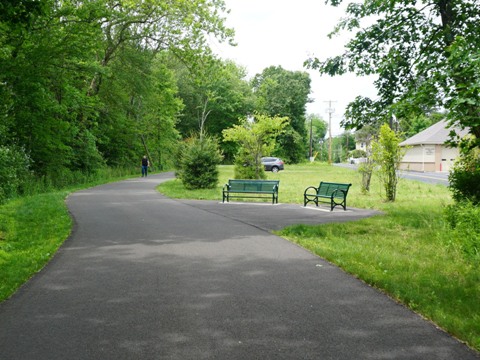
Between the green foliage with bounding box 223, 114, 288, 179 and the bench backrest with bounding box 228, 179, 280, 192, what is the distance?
6781 millimetres

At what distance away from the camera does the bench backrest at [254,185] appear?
1602 cm

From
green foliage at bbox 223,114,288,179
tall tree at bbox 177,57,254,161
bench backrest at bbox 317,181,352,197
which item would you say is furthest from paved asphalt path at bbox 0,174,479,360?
tall tree at bbox 177,57,254,161

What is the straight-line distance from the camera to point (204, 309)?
459 centimetres

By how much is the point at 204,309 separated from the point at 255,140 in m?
19.1

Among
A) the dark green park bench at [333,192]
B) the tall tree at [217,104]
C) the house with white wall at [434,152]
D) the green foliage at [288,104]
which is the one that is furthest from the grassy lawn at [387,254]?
the green foliage at [288,104]

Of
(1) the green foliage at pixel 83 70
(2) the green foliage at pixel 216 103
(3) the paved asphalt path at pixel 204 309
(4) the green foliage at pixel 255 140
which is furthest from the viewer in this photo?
(2) the green foliage at pixel 216 103

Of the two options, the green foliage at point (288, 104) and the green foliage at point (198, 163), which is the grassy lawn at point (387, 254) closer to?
the green foliage at point (198, 163)

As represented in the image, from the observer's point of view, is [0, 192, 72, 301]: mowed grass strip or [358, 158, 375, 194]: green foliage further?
[358, 158, 375, 194]: green foliage

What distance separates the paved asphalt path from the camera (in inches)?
143

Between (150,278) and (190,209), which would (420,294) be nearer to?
(150,278)

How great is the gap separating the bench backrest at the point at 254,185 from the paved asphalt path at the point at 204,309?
7721 mm

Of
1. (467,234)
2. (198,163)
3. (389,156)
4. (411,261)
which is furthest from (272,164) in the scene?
(411,261)

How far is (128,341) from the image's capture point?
3781 millimetres

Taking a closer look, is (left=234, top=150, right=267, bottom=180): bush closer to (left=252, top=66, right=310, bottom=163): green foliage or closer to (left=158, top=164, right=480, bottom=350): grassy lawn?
(left=158, top=164, right=480, bottom=350): grassy lawn
